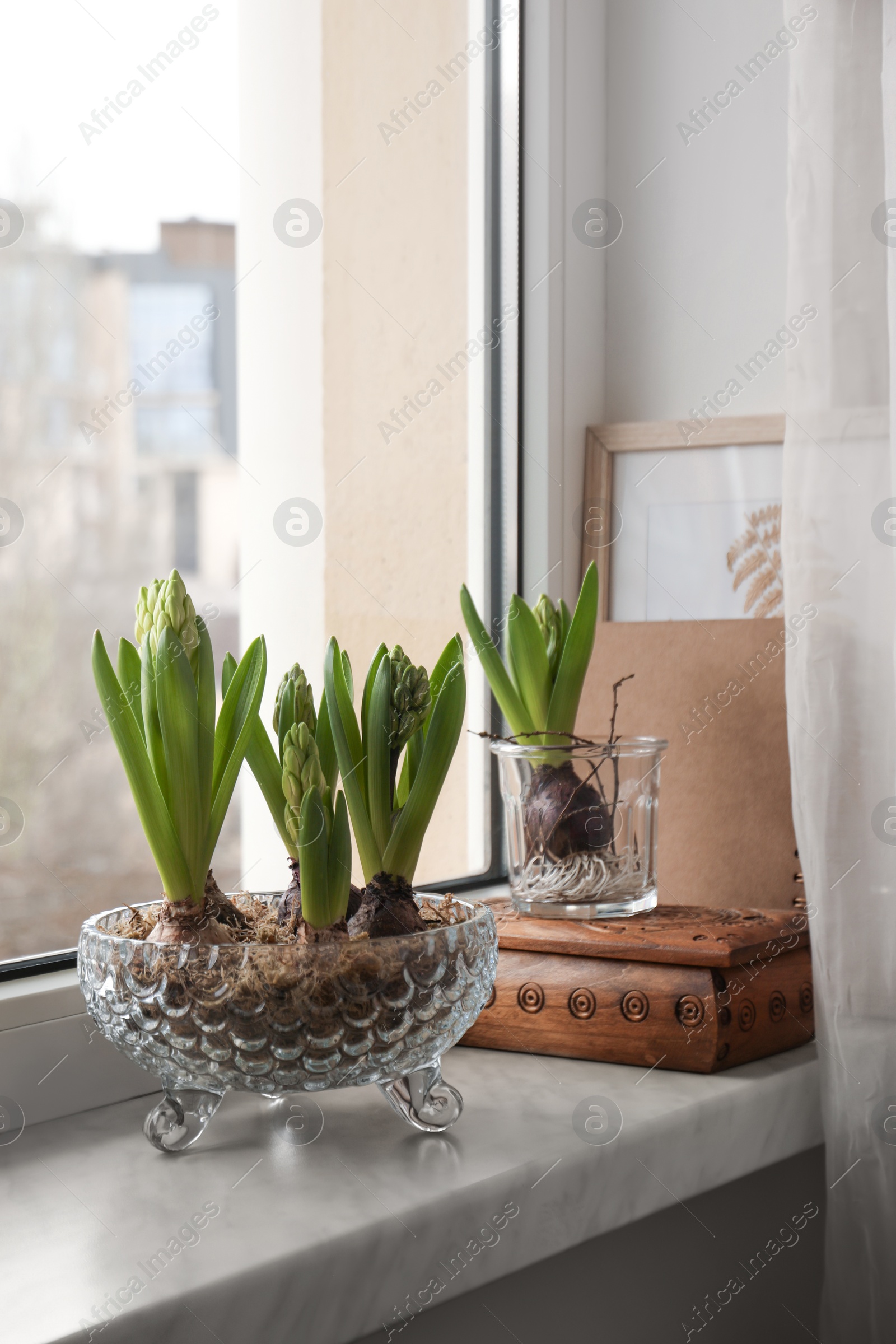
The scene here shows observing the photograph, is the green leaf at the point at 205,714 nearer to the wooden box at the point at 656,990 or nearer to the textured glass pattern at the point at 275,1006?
the textured glass pattern at the point at 275,1006

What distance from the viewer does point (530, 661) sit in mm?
929

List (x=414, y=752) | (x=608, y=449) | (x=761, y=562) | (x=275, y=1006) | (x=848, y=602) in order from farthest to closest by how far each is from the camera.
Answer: (x=608, y=449)
(x=761, y=562)
(x=848, y=602)
(x=414, y=752)
(x=275, y=1006)

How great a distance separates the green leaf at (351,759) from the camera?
693mm

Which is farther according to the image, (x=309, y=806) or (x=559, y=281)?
(x=559, y=281)

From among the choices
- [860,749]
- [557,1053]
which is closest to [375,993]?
[557,1053]

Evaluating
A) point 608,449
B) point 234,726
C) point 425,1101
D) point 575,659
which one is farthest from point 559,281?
point 425,1101

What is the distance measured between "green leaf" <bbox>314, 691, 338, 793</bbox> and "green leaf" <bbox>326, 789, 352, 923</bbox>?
1.6 inches

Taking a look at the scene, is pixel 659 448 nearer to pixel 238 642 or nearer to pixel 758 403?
pixel 758 403

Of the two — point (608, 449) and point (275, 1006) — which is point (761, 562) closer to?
point (608, 449)

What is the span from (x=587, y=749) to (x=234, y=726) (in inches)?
12.8

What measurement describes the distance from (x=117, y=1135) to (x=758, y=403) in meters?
0.81

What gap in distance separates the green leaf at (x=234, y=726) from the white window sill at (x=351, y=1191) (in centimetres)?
18

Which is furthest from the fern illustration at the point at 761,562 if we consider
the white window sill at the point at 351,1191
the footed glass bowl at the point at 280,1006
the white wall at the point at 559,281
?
the footed glass bowl at the point at 280,1006

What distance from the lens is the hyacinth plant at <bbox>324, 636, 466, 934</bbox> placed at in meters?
0.68
